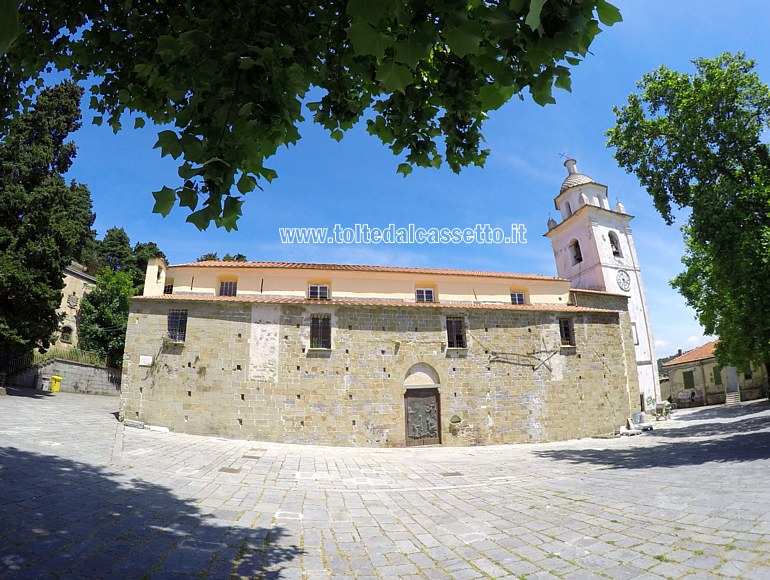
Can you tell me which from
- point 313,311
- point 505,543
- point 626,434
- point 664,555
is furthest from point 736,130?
point 313,311

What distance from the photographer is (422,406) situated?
56.5 ft

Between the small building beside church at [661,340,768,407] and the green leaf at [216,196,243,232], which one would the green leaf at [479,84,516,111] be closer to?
the green leaf at [216,196,243,232]

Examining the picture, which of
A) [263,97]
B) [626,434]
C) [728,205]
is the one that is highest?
[728,205]

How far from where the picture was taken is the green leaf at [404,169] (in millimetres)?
4241

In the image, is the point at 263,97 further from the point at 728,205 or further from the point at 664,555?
the point at 728,205

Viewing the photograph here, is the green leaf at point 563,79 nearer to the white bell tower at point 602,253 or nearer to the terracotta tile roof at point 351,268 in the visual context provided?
the terracotta tile roof at point 351,268

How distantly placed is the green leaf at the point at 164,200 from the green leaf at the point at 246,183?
1.42ft

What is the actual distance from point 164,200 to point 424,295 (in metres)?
18.1

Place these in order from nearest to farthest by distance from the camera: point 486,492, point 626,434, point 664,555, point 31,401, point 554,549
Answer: point 664,555 < point 554,549 < point 486,492 < point 31,401 < point 626,434

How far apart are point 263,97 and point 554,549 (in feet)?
18.9

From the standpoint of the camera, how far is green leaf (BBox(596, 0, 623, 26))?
2078mm

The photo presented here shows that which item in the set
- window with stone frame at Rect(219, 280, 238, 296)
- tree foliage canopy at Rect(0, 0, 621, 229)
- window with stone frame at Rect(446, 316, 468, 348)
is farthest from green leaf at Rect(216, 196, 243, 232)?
window with stone frame at Rect(219, 280, 238, 296)

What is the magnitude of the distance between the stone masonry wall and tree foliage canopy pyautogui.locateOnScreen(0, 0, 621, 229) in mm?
12797

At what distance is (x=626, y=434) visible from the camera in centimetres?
1897
